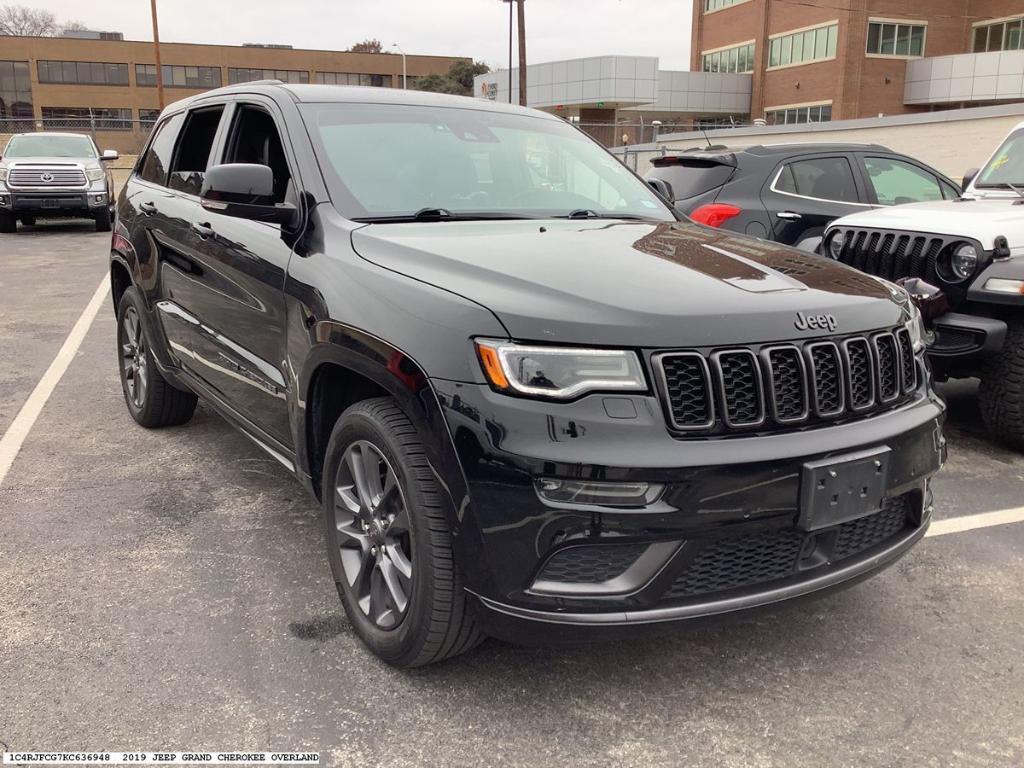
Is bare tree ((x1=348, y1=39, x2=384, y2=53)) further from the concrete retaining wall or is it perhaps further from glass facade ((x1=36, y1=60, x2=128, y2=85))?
the concrete retaining wall

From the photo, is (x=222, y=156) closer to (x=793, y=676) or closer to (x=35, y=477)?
(x=35, y=477)

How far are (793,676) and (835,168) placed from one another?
602cm

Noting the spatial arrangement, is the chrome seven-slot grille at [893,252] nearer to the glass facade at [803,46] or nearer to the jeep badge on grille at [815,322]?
the jeep badge on grille at [815,322]

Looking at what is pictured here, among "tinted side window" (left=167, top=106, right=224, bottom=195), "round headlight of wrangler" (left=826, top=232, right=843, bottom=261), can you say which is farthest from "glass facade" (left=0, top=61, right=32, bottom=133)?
"round headlight of wrangler" (left=826, top=232, right=843, bottom=261)

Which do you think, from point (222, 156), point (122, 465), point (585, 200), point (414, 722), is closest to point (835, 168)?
point (585, 200)

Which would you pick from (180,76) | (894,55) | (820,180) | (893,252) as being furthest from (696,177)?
(180,76)

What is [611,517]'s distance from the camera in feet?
7.29

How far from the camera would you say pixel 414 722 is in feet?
8.31

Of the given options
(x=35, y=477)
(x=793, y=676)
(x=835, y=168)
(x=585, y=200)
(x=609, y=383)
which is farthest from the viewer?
(x=835, y=168)

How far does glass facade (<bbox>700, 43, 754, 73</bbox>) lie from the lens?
49.7 meters

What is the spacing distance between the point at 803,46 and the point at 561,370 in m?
48.2

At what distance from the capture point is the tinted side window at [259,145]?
11.6 feet

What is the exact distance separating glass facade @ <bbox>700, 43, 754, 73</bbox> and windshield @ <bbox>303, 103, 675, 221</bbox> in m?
49.8

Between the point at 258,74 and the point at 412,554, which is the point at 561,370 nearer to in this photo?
the point at 412,554
